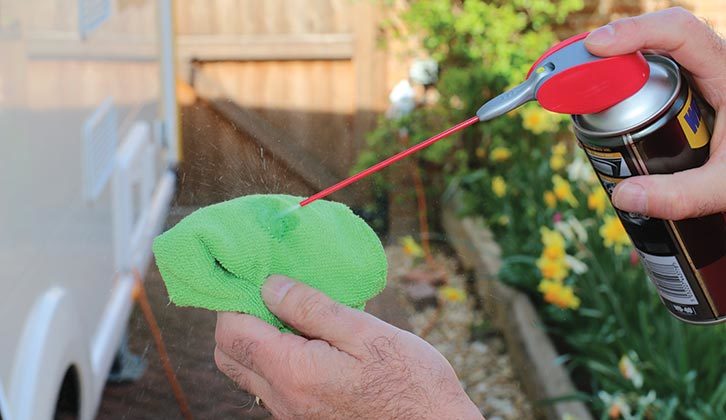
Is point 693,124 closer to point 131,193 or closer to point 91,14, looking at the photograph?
point 91,14

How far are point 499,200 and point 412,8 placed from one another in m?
1.81

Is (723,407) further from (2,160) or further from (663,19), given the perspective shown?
(2,160)

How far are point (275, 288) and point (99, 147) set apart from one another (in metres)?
1.78

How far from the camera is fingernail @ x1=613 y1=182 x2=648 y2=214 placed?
3.76 ft

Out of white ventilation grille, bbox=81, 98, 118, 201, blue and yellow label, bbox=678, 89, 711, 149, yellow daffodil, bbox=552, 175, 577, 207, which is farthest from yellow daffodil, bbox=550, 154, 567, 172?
blue and yellow label, bbox=678, 89, 711, 149

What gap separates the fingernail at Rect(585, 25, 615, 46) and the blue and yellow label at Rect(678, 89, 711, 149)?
160mm

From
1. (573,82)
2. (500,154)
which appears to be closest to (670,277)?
(573,82)

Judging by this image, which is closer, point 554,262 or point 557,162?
→ point 554,262

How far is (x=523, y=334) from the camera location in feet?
11.8

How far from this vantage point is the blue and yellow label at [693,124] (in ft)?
3.76

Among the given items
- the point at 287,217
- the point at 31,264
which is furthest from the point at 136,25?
the point at 287,217

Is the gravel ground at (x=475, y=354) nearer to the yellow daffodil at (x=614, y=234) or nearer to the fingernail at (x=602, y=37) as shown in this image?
the yellow daffodil at (x=614, y=234)

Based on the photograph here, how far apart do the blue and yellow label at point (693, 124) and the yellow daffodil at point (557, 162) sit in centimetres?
314

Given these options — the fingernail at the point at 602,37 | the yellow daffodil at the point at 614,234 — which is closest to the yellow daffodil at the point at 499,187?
the yellow daffodil at the point at 614,234
